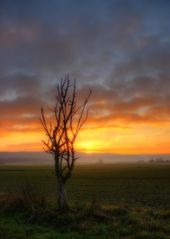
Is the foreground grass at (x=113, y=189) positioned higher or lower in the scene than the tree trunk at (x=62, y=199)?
lower

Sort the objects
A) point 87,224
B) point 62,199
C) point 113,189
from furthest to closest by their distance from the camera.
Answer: point 113,189, point 62,199, point 87,224

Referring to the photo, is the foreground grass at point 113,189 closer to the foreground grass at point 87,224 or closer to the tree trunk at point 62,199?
the tree trunk at point 62,199

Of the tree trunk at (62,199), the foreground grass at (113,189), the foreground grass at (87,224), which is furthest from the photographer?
the foreground grass at (113,189)

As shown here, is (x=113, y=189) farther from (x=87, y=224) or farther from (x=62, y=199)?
(x=87, y=224)

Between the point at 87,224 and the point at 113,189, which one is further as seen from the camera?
the point at 113,189

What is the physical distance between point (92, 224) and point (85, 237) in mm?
1738

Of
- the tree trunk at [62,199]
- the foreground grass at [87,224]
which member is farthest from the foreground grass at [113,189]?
the foreground grass at [87,224]

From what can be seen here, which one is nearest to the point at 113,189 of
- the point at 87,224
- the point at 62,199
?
the point at 62,199

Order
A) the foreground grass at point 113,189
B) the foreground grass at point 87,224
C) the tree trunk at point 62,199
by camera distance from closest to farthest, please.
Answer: the foreground grass at point 87,224 → the tree trunk at point 62,199 → the foreground grass at point 113,189

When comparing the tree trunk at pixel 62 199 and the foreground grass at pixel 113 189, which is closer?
the tree trunk at pixel 62 199

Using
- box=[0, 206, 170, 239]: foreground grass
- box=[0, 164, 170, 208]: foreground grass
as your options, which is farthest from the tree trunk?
box=[0, 164, 170, 208]: foreground grass

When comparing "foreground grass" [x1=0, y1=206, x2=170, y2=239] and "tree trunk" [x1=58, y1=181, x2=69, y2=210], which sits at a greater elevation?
"tree trunk" [x1=58, y1=181, x2=69, y2=210]

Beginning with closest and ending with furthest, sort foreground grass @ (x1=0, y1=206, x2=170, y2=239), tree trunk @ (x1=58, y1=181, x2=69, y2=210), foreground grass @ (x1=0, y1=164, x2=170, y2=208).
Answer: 1. foreground grass @ (x1=0, y1=206, x2=170, y2=239)
2. tree trunk @ (x1=58, y1=181, x2=69, y2=210)
3. foreground grass @ (x1=0, y1=164, x2=170, y2=208)

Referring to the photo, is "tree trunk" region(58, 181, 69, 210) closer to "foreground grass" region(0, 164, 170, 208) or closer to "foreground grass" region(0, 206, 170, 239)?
"foreground grass" region(0, 206, 170, 239)
